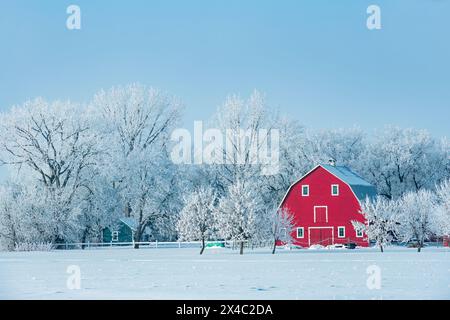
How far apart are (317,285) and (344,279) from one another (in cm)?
171

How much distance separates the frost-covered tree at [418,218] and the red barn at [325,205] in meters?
4.16

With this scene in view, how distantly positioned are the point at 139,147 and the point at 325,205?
1189cm

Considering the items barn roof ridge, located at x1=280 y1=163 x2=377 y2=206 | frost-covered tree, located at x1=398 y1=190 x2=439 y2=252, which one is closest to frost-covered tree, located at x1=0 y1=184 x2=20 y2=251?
barn roof ridge, located at x1=280 y1=163 x2=377 y2=206

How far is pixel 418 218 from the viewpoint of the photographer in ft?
131

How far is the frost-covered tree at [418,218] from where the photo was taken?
39375 mm

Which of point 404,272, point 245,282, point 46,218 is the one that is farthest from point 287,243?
point 245,282

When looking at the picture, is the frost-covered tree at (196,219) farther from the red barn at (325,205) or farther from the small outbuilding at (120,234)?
the small outbuilding at (120,234)

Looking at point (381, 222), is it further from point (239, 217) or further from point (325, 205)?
point (239, 217)

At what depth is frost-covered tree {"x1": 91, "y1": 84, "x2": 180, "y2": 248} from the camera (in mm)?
44406

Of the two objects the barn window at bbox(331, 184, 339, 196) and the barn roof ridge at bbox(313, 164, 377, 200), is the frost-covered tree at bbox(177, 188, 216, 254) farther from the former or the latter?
the barn roof ridge at bbox(313, 164, 377, 200)

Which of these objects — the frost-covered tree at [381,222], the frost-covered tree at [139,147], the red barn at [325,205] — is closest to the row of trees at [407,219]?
the frost-covered tree at [381,222]

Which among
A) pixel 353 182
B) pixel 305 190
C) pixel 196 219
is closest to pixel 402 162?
pixel 353 182

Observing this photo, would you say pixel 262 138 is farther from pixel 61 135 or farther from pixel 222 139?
pixel 61 135

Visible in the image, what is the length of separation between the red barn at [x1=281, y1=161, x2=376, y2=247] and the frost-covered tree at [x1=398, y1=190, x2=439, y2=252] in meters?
4.16
